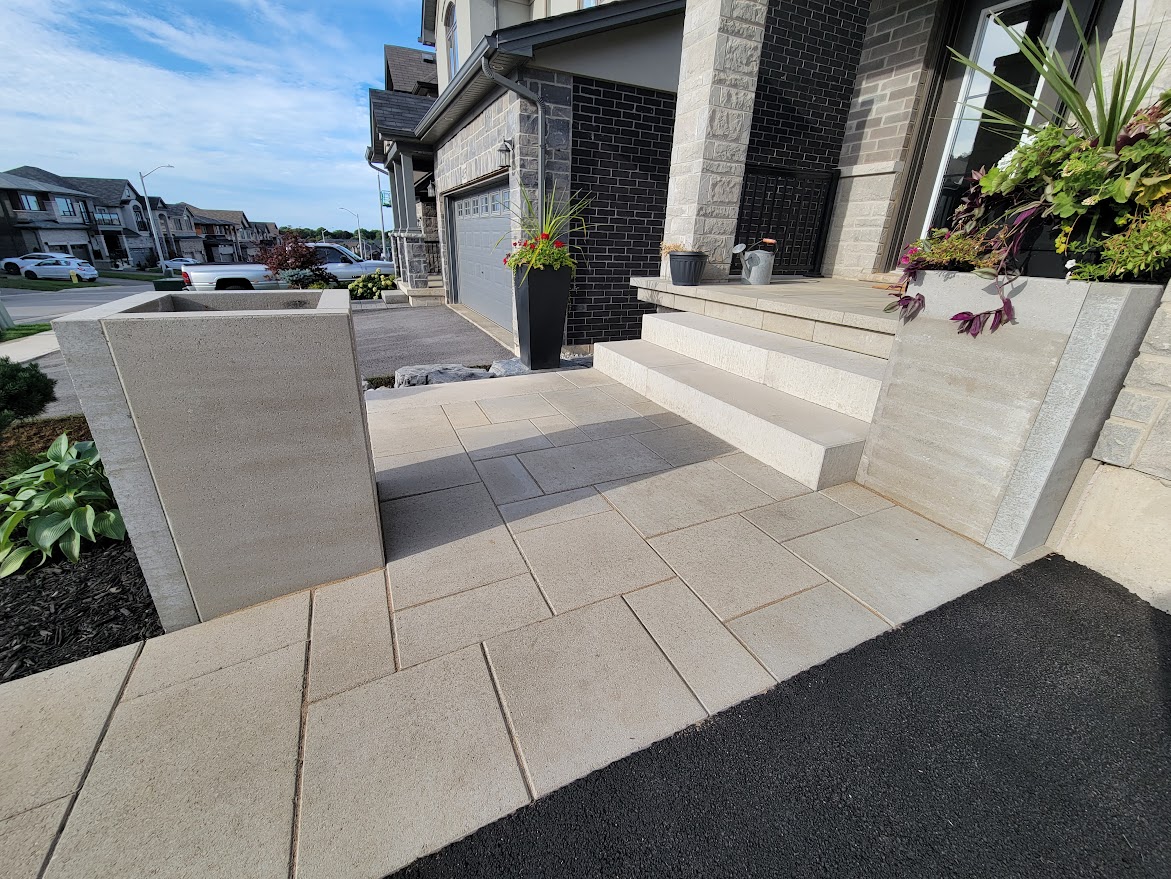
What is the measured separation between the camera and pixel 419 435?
3.47 m

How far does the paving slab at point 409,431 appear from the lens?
10.7ft

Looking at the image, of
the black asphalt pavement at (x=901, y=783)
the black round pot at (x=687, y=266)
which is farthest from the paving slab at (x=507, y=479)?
the black round pot at (x=687, y=266)

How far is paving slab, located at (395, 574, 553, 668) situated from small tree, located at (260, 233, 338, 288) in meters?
11.6

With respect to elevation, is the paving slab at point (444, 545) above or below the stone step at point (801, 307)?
below

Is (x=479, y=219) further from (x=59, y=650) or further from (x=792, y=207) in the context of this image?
(x=59, y=650)

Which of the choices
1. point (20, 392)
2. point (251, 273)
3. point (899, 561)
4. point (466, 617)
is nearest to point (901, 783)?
point (899, 561)

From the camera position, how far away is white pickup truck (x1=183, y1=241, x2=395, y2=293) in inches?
402

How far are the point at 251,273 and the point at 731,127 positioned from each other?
35.5 ft

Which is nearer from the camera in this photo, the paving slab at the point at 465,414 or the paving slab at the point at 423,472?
the paving slab at the point at 423,472

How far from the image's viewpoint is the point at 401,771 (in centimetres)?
133

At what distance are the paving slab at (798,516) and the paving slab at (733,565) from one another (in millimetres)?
76

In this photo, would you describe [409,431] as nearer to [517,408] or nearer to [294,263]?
[517,408]

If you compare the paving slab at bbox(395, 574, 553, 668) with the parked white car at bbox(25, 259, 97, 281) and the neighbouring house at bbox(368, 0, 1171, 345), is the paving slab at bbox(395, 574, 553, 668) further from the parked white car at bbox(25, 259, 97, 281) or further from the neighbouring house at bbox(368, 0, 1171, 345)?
the parked white car at bbox(25, 259, 97, 281)

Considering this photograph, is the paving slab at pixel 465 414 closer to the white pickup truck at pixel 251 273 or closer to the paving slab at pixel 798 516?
the paving slab at pixel 798 516
